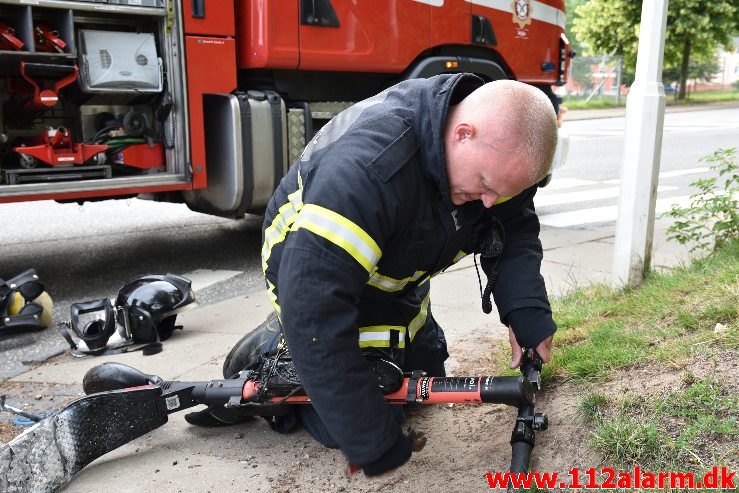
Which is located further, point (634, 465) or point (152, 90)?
point (152, 90)

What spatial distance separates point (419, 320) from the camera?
8.98 feet

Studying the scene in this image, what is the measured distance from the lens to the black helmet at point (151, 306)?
3.78 metres

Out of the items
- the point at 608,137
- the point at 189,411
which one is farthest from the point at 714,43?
the point at 189,411

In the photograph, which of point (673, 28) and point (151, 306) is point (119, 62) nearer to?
point (151, 306)

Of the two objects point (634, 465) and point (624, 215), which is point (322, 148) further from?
point (624, 215)

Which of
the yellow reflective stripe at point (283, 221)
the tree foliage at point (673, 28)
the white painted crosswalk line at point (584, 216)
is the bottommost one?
the white painted crosswalk line at point (584, 216)

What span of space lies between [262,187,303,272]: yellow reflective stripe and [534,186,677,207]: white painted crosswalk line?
20.1 ft

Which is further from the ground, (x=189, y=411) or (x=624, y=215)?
(x=624, y=215)

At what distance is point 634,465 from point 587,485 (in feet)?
0.46

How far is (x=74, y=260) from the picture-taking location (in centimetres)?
570

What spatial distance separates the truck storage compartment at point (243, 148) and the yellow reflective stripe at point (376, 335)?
281 centimetres

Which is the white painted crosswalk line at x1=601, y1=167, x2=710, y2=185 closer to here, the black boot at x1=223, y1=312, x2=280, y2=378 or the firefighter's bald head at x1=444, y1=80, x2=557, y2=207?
the black boot at x1=223, y1=312, x2=280, y2=378

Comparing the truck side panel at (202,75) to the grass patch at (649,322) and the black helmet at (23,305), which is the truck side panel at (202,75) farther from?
the grass patch at (649,322)

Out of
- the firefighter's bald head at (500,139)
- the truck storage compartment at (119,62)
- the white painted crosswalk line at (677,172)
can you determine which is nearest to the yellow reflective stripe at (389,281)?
the firefighter's bald head at (500,139)
